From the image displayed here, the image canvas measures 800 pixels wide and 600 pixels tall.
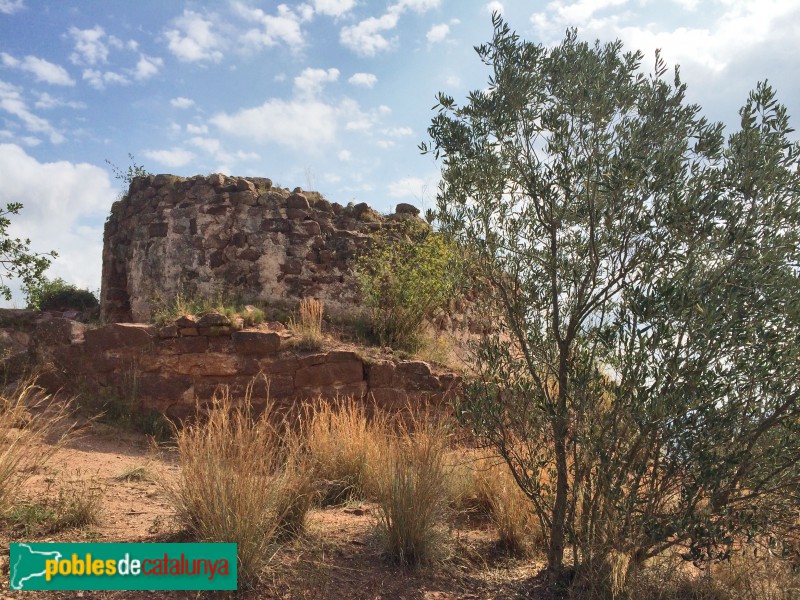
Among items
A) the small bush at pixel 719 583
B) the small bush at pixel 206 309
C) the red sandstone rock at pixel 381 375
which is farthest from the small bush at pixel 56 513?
the small bush at pixel 206 309

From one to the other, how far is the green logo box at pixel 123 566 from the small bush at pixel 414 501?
3.83 feet

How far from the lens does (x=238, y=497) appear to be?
402cm

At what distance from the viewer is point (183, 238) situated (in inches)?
413

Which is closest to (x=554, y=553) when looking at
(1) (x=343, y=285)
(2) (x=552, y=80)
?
(2) (x=552, y=80)

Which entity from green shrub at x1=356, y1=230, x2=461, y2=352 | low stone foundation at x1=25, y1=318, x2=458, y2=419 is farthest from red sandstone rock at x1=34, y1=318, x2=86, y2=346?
green shrub at x1=356, y1=230, x2=461, y2=352

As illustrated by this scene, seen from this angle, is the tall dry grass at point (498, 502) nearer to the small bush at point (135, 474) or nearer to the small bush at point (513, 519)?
the small bush at point (513, 519)

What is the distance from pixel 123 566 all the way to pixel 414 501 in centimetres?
187

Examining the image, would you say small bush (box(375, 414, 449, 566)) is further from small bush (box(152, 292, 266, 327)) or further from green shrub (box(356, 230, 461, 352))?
green shrub (box(356, 230, 461, 352))

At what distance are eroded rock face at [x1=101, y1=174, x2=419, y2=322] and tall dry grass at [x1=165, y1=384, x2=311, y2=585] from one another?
5.98 meters

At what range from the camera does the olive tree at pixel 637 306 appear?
3.56 meters

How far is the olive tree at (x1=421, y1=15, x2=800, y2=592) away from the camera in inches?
140

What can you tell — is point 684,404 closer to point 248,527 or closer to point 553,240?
point 553,240

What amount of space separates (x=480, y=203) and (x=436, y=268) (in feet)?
16.7

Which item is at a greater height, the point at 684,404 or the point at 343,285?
the point at 343,285
